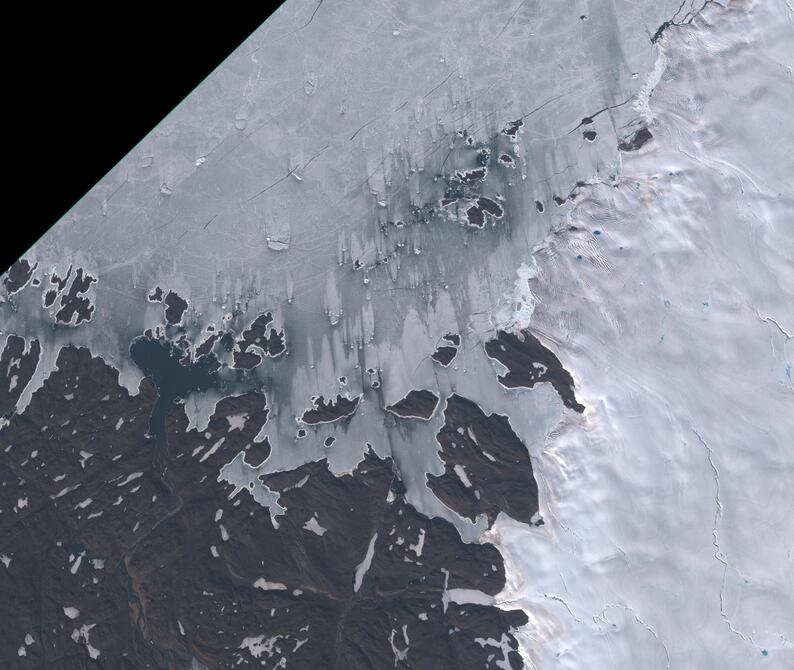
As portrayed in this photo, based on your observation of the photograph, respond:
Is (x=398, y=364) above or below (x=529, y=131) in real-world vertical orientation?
below

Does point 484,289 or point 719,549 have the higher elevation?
point 484,289

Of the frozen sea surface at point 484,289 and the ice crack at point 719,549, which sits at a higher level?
the frozen sea surface at point 484,289

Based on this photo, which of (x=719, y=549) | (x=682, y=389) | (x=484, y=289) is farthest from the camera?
(x=484, y=289)

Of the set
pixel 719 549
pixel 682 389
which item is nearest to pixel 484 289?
pixel 682 389

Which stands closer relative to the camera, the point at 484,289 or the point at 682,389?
the point at 682,389

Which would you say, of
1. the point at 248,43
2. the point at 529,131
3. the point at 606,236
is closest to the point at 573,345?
the point at 606,236

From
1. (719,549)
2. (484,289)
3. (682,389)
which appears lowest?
(719,549)

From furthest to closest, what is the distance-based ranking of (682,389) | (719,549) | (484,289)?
(484,289) → (682,389) → (719,549)

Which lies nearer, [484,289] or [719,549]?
[719,549]

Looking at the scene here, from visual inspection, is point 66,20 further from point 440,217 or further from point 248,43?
point 440,217

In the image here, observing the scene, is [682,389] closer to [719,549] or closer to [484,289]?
[719,549]

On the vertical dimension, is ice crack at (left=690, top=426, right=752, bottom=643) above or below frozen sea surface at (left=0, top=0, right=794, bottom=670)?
below
